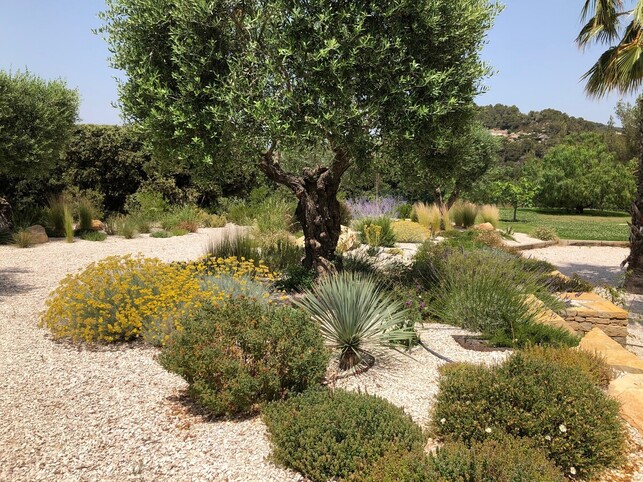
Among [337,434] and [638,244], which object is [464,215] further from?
[337,434]

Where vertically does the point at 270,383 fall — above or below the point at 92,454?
above

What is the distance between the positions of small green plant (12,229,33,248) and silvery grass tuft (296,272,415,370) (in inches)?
427

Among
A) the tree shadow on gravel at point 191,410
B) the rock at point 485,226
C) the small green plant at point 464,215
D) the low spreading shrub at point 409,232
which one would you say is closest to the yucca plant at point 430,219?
the low spreading shrub at point 409,232

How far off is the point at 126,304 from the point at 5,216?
1232 cm

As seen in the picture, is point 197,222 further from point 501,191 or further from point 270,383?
point 501,191

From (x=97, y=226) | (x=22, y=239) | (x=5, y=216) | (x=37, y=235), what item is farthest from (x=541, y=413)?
(x=5, y=216)

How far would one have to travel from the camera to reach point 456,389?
3645 mm

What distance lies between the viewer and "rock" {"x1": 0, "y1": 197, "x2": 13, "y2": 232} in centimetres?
1512

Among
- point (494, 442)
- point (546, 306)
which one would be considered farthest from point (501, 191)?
point (494, 442)

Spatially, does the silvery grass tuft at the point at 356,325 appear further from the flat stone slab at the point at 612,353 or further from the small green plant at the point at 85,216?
the small green plant at the point at 85,216

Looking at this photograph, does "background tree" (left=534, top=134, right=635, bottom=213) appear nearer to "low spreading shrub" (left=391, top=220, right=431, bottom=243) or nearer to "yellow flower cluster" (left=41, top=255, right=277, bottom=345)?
"low spreading shrub" (left=391, top=220, right=431, bottom=243)

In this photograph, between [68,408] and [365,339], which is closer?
[68,408]

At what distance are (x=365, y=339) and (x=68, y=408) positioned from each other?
9.08ft

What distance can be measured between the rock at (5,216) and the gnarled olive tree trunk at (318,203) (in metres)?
11.4
